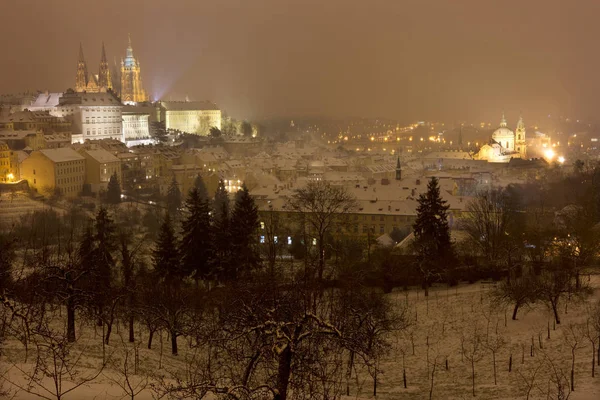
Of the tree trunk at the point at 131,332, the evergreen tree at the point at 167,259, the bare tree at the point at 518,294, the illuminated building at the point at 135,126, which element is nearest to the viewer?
the tree trunk at the point at 131,332

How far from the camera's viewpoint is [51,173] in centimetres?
4069

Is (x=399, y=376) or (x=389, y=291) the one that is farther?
(x=389, y=291)

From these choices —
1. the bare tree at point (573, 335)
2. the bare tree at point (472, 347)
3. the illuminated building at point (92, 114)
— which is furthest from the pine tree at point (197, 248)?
the illuminated building at point (92, 114)

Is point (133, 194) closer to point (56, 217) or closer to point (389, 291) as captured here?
point (56, 217)

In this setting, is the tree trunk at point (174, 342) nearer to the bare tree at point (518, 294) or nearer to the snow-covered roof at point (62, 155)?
the bare tree at point (518, 294)

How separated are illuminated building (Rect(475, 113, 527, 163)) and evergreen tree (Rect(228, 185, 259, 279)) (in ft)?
169

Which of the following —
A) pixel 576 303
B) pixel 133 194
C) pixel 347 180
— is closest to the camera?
pixel 576 303

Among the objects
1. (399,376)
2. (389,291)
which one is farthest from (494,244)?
(399,376)

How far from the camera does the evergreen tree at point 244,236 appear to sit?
20.0 metres

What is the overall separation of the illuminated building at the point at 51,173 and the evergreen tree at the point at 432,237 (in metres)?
25.1

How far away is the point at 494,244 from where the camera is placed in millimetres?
21500

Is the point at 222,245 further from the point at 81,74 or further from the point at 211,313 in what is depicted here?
the point at 81,74

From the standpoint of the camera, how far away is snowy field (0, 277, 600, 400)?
10.5 m

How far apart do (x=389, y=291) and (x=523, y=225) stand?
7.76 metres
